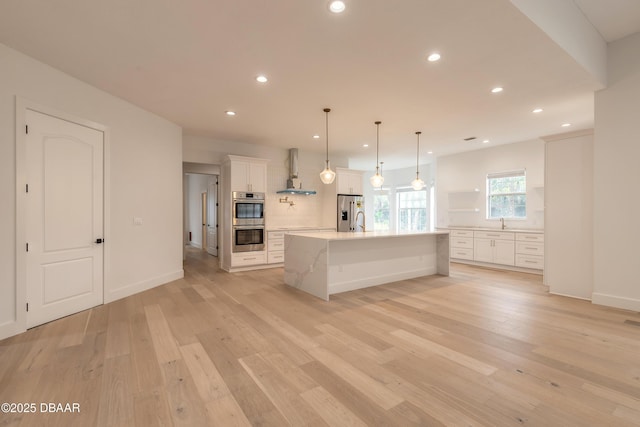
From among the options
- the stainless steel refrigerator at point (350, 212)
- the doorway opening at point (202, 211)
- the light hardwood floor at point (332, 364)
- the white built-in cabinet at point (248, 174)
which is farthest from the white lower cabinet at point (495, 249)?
the doorway opening at point (202, 211)

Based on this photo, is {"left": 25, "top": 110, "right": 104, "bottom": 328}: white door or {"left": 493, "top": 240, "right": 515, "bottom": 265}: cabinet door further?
{"left": 493, "top": 240, "right": 515, "bottom": 265}: cabinet door

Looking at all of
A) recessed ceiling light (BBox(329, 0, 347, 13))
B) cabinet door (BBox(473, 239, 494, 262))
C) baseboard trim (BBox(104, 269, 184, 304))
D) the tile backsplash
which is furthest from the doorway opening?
cabinet door (BBox(473, 239, 494, 262))

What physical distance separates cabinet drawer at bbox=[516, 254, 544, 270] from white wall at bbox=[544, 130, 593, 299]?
1.52 metres

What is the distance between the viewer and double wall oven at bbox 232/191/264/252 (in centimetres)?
590

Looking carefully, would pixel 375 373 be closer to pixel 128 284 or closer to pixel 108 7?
pixel 108 7

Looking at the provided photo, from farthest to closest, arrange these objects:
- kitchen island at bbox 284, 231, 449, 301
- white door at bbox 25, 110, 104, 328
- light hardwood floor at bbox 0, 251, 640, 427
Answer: kitchen island at bbox 284, 231, 449, 301 < white door at bbox 25, 110, 104, 328 < light hardwood floor at bbox 0, 251, 640, 427

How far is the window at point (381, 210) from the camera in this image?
10722 millimetres

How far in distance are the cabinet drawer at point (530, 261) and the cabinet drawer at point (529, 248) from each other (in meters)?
0.08

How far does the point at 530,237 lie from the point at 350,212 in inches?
157

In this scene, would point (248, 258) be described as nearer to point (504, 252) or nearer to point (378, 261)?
point (378, 261)

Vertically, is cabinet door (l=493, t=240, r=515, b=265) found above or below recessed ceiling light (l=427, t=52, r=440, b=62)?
below

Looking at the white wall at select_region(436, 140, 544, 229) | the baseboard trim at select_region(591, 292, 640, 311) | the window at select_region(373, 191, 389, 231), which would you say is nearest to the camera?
the baseboard trim at select_region(591, 292, 640, 311)

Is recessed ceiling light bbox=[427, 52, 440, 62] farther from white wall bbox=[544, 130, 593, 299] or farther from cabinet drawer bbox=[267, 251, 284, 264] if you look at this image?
cabinet drawer bbox=[267, 251, 284, 264]

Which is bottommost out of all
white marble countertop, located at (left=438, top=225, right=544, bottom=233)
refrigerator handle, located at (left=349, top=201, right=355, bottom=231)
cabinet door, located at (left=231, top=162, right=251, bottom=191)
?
white marble countertop, located at (left=438, top=225, right=544, bottom=233)
